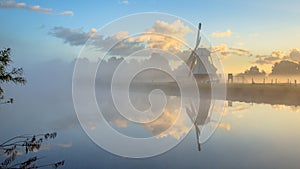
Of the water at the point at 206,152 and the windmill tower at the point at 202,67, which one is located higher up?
the windmill tower at the point at 202,67

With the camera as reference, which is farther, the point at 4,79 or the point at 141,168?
the point at 141,168

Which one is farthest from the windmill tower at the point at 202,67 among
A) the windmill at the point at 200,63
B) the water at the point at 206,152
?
the water at the point at 206,152

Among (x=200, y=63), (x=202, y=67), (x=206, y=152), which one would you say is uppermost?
(x=200, y=63)

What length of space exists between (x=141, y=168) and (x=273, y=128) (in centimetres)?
1725

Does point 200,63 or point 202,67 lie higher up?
point 200,63

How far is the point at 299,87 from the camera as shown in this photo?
5997 centimetres

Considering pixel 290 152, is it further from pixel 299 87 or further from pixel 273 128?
pixel 299 87

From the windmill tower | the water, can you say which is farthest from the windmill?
the water

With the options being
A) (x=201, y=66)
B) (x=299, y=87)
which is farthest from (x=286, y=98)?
(x=201, y=66)

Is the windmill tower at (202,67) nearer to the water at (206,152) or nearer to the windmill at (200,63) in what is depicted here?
the windmill at (200,63)

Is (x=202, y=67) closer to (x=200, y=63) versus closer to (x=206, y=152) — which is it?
(x=200, y=63)

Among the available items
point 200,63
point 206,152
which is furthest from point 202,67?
point 206,152

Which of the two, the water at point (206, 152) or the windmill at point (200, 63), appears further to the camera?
the windmill at point (200, 63)

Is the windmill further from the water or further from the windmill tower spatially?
the water
